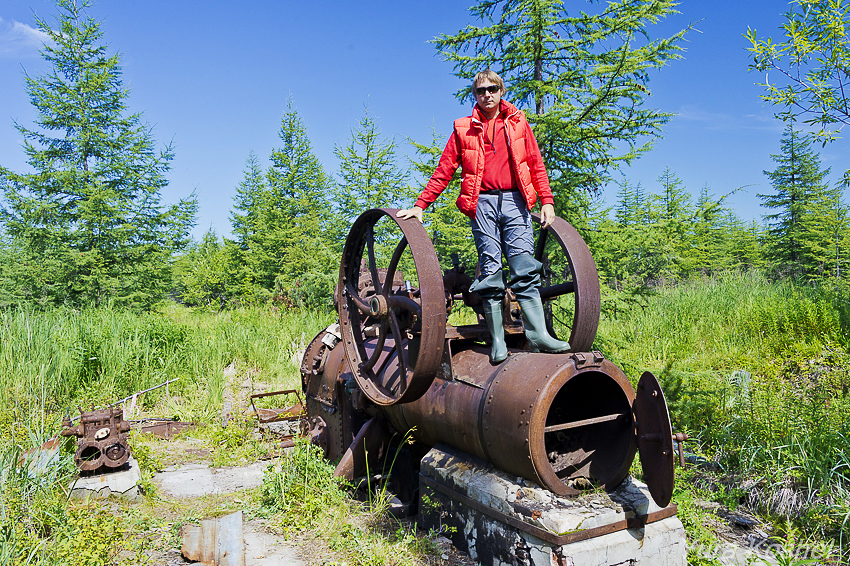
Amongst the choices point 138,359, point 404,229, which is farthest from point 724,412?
point 138,359

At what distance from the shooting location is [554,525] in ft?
9.16

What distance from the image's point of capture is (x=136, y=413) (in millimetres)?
7246

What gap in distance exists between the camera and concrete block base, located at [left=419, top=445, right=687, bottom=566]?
2.80m

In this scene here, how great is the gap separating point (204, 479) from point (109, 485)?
93 cm

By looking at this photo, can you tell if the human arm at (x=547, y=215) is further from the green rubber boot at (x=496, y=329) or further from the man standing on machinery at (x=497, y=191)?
the green rubber boot at (x=496, y=329)

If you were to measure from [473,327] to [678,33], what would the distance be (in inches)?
169

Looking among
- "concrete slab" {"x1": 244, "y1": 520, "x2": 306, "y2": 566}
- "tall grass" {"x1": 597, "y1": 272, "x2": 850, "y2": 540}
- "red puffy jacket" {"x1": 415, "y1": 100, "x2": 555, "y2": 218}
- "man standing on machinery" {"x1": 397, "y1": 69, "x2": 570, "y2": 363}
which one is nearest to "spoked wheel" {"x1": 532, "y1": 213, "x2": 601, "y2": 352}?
"man standing on machinery" {"x1": 397, "y1": 69, "x2": 570, "y2": 363}

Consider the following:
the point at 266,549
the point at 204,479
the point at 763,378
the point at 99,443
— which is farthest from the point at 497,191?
the point at 763,378

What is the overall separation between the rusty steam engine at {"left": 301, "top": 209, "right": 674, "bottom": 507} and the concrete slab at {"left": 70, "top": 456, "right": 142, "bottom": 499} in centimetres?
174

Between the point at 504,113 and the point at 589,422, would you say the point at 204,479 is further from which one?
the point at 504,113

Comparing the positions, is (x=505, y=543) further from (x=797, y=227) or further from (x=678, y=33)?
A: (x=797, y=227)

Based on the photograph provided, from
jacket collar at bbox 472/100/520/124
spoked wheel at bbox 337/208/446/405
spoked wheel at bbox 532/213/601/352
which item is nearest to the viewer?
spoked wheel at bbox 337/208/446/405

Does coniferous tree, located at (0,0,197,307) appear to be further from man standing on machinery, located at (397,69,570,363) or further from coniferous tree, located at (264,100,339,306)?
man standing on machinery, located at (397,69,570,363)

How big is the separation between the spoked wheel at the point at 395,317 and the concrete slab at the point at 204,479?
5.97ft
